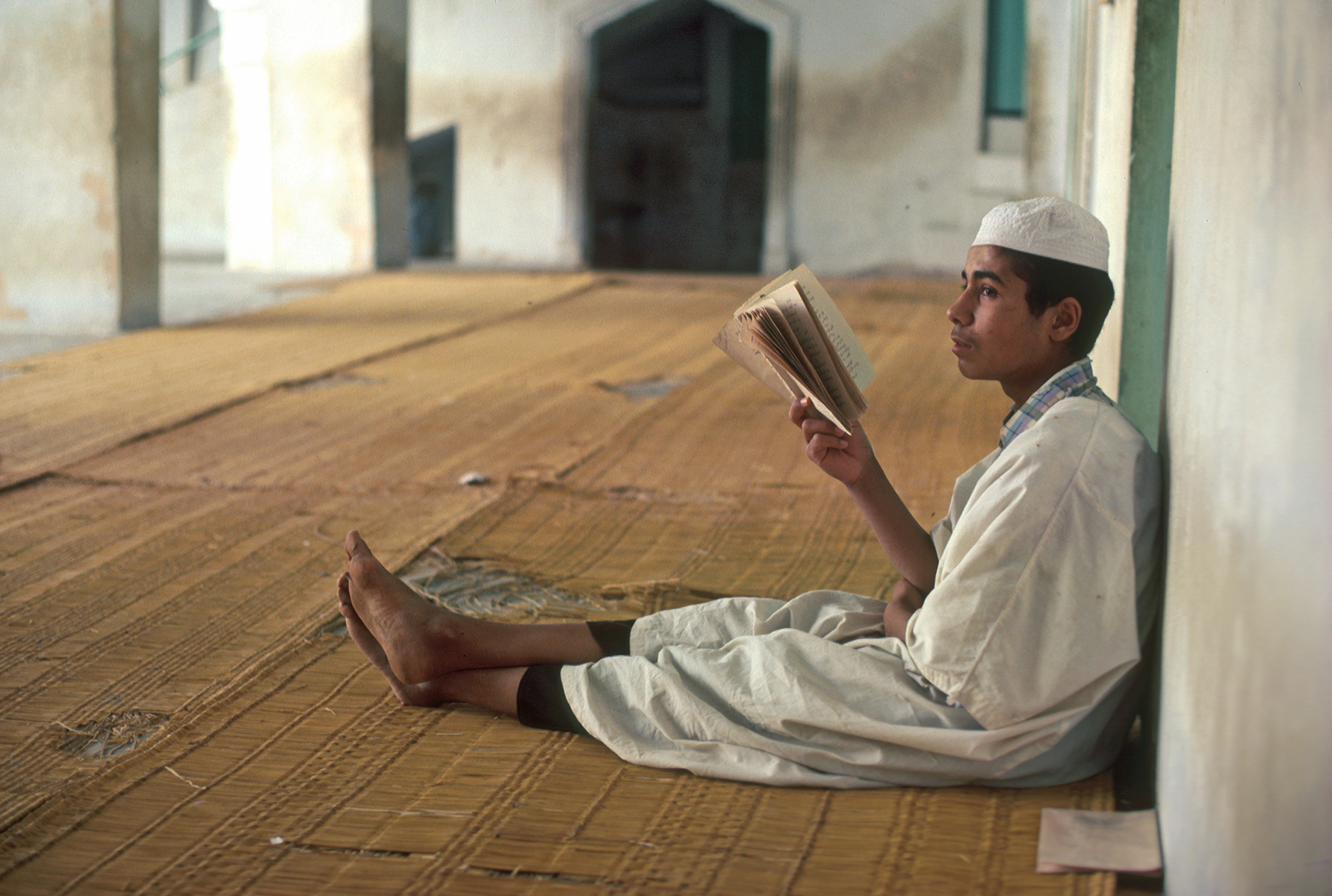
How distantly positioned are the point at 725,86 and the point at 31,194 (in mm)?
8623

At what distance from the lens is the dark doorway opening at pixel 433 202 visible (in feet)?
47.9

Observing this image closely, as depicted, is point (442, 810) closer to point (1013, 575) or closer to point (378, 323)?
point (1013, 575)

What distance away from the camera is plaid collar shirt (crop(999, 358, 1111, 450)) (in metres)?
2.02

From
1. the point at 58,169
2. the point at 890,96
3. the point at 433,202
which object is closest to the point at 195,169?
the point at 433,202

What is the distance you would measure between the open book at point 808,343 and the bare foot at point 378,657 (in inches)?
33.3

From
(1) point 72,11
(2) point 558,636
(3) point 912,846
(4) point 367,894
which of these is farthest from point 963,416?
(1) point 72,11

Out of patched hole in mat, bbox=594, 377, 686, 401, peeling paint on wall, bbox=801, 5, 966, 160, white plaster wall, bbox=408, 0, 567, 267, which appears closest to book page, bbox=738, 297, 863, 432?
patched hole in mat, bbox=594, 377, 686, 401

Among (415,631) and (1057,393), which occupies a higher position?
(1057,393)

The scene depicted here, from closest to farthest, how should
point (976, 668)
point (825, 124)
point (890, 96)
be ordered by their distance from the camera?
point (976, 668)
point (890, 96)
point (825, 124)

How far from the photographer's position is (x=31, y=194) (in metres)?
8.10

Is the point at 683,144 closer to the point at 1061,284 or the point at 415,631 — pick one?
the point at 415,631

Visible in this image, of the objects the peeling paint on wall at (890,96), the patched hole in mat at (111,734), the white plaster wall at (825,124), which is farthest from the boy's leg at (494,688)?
the peeling paint on wall at (890,96)

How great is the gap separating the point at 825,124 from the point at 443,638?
1042 centimetres

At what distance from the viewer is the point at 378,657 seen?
2453mm
